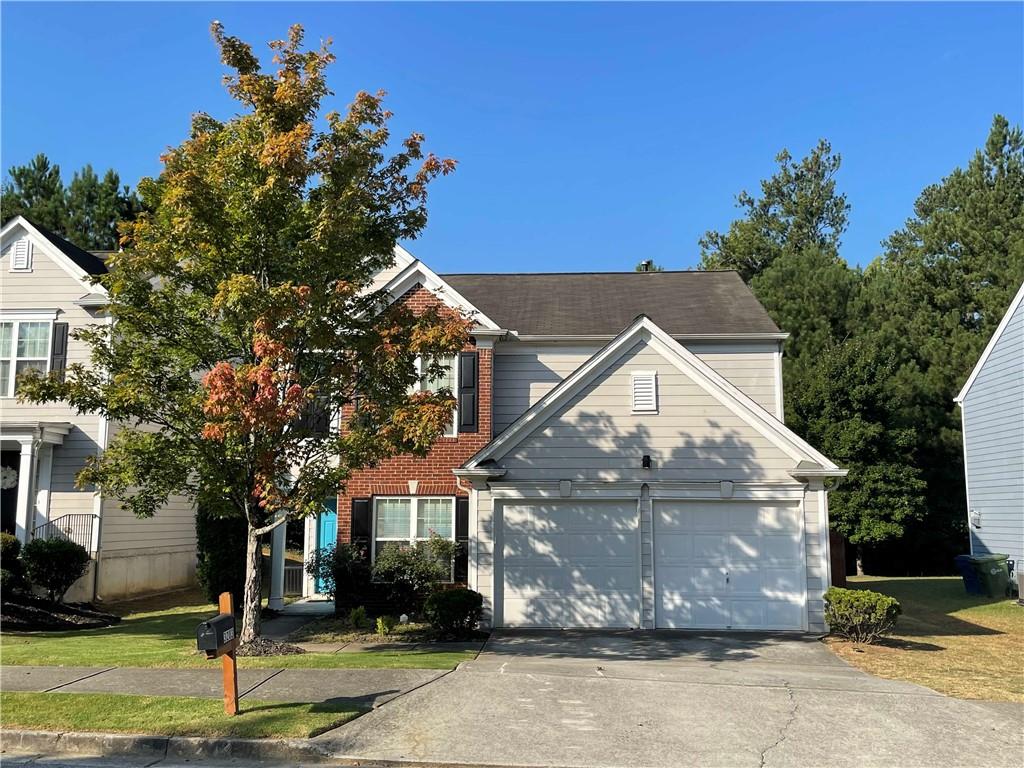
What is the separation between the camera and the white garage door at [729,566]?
13914 mm

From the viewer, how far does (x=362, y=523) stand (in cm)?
1639

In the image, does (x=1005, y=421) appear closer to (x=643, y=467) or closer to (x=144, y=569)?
(x=643, y=467)

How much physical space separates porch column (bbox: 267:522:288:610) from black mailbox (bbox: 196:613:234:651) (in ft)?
29.4

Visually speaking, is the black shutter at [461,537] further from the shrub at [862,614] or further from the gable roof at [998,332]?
the gable roof at [998,332]

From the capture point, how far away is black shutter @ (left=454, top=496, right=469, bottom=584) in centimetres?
1602

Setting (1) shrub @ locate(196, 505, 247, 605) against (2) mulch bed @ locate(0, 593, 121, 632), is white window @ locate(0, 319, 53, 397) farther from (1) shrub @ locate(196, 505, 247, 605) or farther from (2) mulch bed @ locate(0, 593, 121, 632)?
(1) shrub @ locate(196, 505, 247, 605)

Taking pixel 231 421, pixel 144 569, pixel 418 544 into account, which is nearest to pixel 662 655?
pixel 418 544

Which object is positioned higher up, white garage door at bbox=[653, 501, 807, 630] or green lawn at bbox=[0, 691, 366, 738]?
white garage door at bbox=[653, 501, 807, 630]

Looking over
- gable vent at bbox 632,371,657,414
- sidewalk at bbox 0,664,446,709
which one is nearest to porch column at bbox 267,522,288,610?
sidewalk at bbox 0,664,446,709

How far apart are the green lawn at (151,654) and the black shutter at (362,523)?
3.49 m

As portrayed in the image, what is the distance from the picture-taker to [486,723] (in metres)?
8.10

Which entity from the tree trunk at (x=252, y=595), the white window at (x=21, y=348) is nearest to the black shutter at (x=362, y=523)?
the tree trunk at (x=252, y=595)

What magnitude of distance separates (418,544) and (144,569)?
813 centimetres

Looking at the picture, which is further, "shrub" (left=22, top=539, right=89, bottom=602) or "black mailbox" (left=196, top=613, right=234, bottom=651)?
"shrub" (left=22, top=539, right=89, bottom=602)
